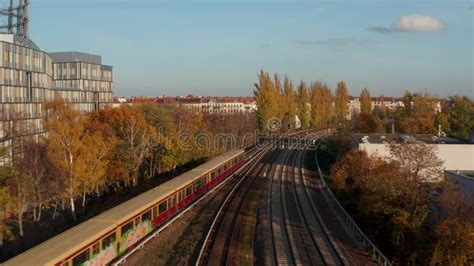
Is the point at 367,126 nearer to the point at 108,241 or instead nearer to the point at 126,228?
the point at 126,228

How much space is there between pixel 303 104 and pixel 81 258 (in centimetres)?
9671

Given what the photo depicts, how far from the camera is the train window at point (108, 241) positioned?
18005 millimetres

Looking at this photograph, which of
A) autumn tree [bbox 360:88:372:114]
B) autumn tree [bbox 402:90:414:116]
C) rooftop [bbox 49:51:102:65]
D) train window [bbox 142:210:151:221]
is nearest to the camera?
train window [bbox 142:210:151:221]

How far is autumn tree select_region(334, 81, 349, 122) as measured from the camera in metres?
121

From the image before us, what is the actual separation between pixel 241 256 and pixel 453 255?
9.38 m

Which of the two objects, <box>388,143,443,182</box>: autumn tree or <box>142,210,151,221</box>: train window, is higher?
<box>388,143,443,182</box>: autumn tree

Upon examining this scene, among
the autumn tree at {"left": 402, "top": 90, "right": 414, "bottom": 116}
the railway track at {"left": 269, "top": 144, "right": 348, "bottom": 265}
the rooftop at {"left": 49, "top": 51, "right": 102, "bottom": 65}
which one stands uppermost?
the rooftop at {"left": 49, "top": 51, "right": 102, "bottom": 65}

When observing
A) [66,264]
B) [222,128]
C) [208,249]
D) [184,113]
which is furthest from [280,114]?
[66,264]

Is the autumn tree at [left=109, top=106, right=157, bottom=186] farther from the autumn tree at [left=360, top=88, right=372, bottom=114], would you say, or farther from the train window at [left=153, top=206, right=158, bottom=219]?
the autumn tree at [left=360, top=88, right=372, bottom=114]

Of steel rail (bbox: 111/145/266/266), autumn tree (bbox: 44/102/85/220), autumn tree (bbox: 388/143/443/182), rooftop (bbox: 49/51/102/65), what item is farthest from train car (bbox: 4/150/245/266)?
rooftop (bbox: 49/51/102/65)

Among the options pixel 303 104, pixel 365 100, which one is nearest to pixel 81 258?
Answer: pixel 303 104

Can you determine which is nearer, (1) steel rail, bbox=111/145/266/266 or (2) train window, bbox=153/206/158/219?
(1) steel rail, bbox=111/145/266/266

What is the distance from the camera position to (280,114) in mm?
95750

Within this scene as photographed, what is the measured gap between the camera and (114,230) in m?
19.0
